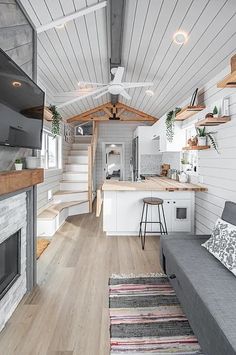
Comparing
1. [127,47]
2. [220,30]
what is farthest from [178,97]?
[220,30]

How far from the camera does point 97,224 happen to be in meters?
5.30

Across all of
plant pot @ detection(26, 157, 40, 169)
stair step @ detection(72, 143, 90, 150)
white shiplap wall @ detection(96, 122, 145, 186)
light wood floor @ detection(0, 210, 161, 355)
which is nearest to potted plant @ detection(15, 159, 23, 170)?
plant pot @ detection(26, 157, 40, 169)

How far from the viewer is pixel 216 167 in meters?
3.47

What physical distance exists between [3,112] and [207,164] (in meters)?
2.97

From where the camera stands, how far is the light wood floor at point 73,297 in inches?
72.6

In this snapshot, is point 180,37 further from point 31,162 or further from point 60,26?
point 31,162

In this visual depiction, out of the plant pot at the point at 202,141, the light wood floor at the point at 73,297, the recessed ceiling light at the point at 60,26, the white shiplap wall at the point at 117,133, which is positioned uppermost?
the recessed ceiling light at the point at 60,26

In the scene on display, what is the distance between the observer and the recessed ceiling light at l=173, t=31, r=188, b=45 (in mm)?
2915

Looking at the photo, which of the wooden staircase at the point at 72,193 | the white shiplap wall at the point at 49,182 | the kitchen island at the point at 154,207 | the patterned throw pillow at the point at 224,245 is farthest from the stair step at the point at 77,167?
the patterned throw pillow at the point at 224,245

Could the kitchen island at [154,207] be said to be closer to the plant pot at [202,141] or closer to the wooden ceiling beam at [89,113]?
the plant pot at [202,141]

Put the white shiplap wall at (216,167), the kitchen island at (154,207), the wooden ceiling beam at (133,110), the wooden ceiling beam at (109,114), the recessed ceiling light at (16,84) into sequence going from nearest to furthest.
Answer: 1. the recessed ceiling light at (16,84)
2. the white shiplap wall at (216,167)
3. the kitchen island at (154,207)
4. the wooden ceiling beam at (133,110)
5. the wooden ceiling beam at (109,114)

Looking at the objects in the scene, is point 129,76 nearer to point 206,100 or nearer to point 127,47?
point 127,47

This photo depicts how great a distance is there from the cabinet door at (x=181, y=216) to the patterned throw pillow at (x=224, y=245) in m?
1.77

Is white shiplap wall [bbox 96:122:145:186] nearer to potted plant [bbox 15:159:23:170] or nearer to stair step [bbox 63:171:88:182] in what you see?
stair step [bbox 63:171:88:182]
